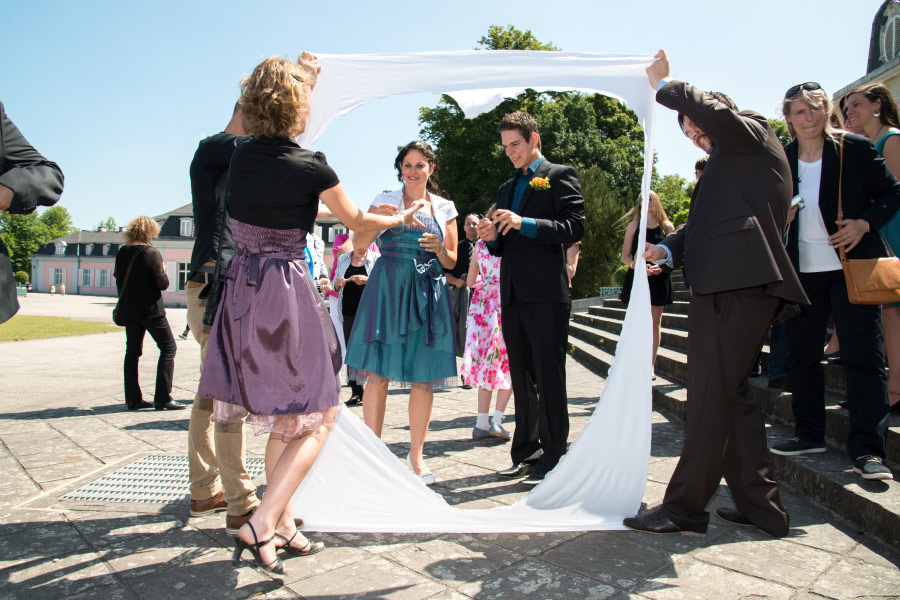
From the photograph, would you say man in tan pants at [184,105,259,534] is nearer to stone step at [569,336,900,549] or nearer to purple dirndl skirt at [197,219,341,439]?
purple dirndl skirt at [197,219,341,439]

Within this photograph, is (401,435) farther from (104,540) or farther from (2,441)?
(2,441)

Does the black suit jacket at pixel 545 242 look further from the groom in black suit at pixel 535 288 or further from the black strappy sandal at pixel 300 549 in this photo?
the black strappy sandal at pixel 300 549

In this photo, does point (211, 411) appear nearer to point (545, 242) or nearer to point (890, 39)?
point (545, 242)

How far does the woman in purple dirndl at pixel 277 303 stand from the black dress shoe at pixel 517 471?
156 cm

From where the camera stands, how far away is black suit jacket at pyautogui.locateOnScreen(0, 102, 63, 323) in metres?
2.09

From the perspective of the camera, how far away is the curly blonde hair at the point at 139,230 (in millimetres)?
6559

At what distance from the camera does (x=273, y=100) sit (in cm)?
263

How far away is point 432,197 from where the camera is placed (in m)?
4.20

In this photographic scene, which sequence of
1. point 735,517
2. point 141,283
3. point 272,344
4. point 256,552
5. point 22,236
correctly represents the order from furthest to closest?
point 22,236, point 141,283, point 735,517, point 272,344, point 256,552

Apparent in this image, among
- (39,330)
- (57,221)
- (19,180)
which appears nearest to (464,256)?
(19,180)

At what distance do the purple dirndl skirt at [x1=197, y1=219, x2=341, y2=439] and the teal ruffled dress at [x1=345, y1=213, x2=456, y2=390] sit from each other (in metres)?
1.09

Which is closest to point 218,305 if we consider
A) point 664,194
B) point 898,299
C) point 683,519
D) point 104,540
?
point 104,540

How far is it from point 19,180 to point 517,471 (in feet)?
10.0

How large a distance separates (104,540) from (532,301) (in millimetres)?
2538
